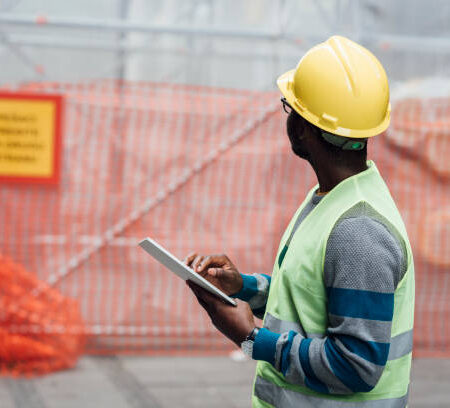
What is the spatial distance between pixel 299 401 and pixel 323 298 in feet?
0.97

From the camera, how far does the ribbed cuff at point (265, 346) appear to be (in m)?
2.21

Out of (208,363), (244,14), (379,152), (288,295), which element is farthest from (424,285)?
(288,295)

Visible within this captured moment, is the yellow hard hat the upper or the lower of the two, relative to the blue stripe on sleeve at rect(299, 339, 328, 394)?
upper

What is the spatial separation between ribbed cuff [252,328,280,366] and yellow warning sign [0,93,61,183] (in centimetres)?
490

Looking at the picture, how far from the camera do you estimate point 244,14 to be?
28.1 feet

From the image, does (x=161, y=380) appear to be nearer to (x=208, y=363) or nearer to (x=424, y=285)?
(x=208, y=363)

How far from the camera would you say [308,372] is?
2.16 m

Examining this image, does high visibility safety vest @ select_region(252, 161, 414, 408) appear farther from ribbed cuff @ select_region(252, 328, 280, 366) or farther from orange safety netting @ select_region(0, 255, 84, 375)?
orange safety netting @ select_region(0, 255, 84, 375)

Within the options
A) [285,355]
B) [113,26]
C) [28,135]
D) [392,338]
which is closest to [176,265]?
[285,355]

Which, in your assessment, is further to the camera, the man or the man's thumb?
the man's thumb

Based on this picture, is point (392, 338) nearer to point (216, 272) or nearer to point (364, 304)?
point (364, 304)

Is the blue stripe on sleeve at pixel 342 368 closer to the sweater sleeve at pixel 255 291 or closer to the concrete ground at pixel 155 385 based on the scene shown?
the sweater sleeve at pixel 255 291

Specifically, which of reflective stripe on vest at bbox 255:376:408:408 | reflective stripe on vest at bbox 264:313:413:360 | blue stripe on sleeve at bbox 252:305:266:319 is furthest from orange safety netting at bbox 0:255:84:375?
reflective stripe on vest at bbox 264:313:413:360

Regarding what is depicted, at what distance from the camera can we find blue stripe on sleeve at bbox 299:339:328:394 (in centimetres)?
215
